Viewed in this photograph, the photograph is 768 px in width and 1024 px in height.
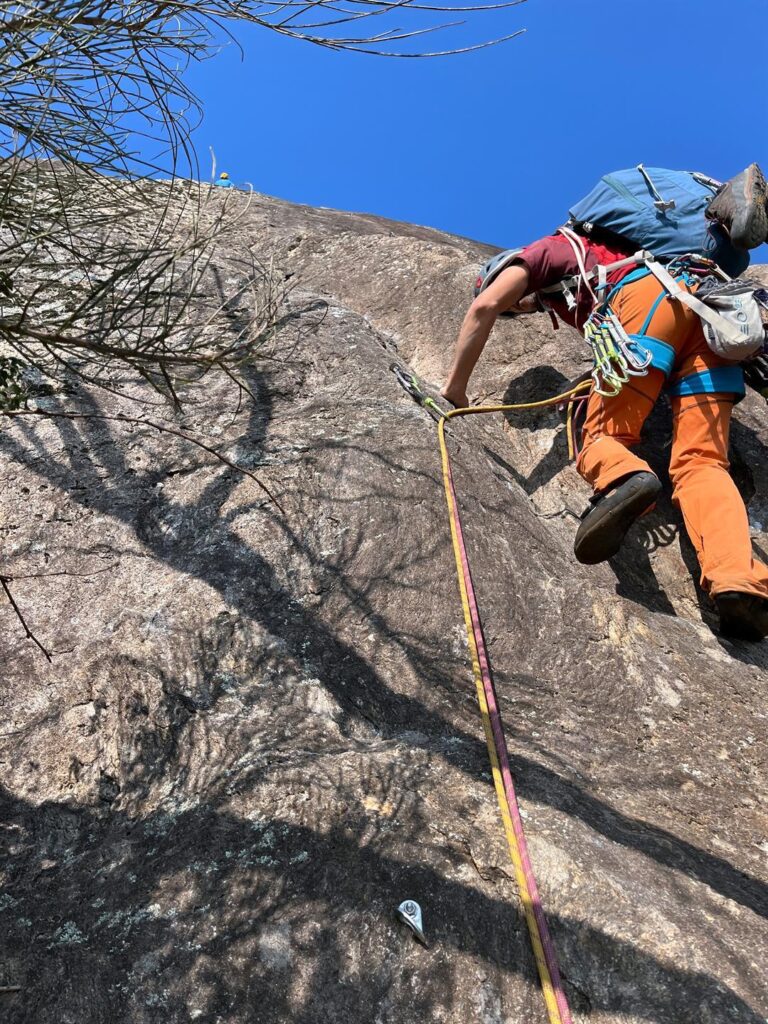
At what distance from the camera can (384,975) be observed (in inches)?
64.7

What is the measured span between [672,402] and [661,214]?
37.8 inches

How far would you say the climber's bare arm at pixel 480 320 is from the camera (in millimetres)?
4004

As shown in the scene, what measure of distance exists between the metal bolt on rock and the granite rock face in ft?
0.07

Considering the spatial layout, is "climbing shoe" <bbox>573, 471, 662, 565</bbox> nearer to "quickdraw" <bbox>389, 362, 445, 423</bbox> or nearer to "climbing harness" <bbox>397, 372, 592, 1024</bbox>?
"climbing harness" <bbox>397, 372, 592, 1024</bbox>

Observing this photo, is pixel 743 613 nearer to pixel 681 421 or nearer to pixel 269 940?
pixel 681 421

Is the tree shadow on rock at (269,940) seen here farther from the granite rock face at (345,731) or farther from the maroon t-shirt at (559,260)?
the maroon t-shirt at (559,260)

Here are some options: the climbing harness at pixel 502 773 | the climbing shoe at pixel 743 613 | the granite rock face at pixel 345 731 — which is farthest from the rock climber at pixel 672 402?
the climbing harness at pixel 502 773

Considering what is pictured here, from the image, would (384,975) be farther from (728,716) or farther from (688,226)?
(688,226)

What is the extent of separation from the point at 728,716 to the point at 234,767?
152 centimetres

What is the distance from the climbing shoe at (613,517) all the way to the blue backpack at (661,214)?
1.33 meters

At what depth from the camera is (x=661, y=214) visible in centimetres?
396

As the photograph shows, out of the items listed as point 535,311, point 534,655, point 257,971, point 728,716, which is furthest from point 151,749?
point 535,311

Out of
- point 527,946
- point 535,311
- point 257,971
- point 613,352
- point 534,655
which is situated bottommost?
point 527,946

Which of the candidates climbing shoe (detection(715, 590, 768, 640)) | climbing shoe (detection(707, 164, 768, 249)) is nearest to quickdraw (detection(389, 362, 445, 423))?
climbing shoe (detection(715, 590, 768, 640))
